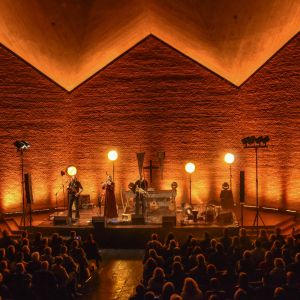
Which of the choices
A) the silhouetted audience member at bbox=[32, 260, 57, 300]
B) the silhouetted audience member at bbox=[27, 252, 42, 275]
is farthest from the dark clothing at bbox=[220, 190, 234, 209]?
the silhouetted audience member at bbox=[32, 260, 57, 300]

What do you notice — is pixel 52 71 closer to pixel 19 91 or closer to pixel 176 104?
pixel 19 91

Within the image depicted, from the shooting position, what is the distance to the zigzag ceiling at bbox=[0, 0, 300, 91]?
550 inches

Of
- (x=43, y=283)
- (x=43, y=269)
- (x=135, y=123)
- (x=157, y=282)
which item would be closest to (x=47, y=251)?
(x=43, y=269)

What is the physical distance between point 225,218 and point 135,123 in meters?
5.15

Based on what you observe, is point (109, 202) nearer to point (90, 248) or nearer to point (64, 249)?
point (90, 248)

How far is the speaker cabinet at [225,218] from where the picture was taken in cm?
1500

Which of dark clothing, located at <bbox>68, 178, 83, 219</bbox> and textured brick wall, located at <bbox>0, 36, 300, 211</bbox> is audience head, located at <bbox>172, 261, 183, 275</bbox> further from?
textured brick wall, located at <bbox>0, 36, 300, 211</bbox>

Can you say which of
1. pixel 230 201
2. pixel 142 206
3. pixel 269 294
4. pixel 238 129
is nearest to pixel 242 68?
pixel 238 129

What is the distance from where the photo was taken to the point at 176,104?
18.2 meters

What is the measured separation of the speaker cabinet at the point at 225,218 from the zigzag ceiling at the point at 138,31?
15.9 feet

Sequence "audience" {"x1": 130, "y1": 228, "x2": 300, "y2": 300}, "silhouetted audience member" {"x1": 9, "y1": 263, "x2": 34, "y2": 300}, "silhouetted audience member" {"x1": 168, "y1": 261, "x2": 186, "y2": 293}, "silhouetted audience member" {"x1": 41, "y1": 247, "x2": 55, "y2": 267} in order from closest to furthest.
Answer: "audience" {"x1": 130, "y1": 228, "x2": 300, "y2": 300} < "silhouetted audience member" {"x1": 9, "y1": 263, "x2": 34, "y2": 300} < "silhouetted audience member" {"x1": 168, "y1": 261, "x2": 186, "y2": 293} < "silhouetted audience member" {"x1": 41, "y1": 247, "x2": 55, "y2": 267}

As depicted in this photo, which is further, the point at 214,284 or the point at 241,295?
the point at 214,284

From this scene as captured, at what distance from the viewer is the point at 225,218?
49.2 ft

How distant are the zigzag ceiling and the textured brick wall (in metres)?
0.51
